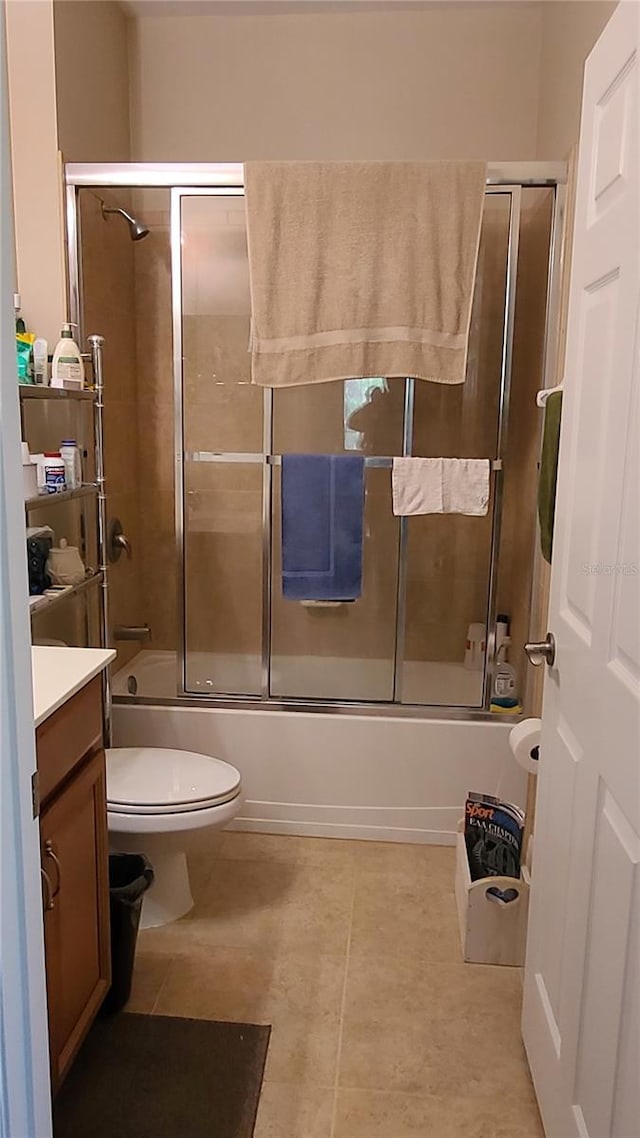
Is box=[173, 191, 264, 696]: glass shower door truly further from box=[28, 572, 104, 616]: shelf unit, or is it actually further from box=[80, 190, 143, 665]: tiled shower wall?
box=[28, 572, 104, 616]: shelf unit

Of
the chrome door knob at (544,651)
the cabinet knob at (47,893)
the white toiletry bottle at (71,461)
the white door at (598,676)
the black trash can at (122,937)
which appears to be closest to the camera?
the white door at (598,676)

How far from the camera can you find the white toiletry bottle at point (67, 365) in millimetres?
2377

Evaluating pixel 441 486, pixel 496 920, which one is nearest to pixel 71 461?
pixel 441 486

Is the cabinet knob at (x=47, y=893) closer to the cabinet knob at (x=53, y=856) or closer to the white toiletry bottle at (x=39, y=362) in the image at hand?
the cabinet knob at (x=53, y=856)

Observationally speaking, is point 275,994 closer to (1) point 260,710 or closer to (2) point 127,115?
(1) point 260,710

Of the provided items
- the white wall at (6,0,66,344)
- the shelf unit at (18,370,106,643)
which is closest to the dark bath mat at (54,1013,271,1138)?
the shelf unit at (18,370,106,643)

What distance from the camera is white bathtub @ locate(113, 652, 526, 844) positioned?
8.92 ft

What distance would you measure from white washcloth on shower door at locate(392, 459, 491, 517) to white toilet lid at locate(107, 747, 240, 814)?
A: 1023mm

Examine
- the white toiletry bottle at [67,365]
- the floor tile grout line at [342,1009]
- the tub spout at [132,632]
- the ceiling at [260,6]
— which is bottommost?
the floor tile grout line at [342,1009]

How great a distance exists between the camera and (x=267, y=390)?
2889mm

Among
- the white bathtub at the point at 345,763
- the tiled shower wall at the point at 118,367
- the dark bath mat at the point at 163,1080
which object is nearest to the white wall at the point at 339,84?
the tiled shower wall at the point at 118,367

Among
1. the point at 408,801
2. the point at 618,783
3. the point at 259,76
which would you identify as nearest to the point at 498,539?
the point at 408,801

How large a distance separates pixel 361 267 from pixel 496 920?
6.12 feet

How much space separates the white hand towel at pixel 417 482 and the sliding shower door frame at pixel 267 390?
122mm
